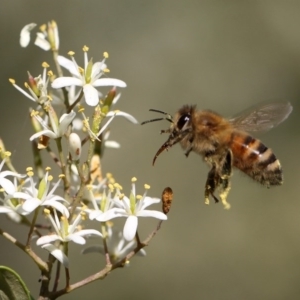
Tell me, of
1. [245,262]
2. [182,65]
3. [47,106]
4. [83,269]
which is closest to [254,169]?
[47,106]

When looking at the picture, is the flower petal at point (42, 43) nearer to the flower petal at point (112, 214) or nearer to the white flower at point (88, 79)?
the white flower at point (88, 79)

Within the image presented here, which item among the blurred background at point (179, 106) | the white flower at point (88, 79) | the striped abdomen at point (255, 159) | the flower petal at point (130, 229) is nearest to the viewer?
the flower petal at point (130, 229)

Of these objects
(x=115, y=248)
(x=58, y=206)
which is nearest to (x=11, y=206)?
(x=58, y=206)

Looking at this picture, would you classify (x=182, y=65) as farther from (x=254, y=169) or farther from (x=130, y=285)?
(x=254, y=169)

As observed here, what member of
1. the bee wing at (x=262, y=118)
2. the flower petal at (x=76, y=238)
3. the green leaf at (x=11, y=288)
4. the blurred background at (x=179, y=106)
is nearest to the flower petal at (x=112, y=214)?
the flower petal at (x=76, y=238)

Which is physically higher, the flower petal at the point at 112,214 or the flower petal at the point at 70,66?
the flower petal at the point at 70,66

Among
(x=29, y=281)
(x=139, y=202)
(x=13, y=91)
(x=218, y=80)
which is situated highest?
(x=218, y=80)

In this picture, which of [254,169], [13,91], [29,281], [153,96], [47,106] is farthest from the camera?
[153,96]

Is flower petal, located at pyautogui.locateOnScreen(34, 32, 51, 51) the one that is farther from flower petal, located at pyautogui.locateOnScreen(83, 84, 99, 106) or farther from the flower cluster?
flower petal, located at pyautogui.locateOnScreen(83, 84, 99, 106)
